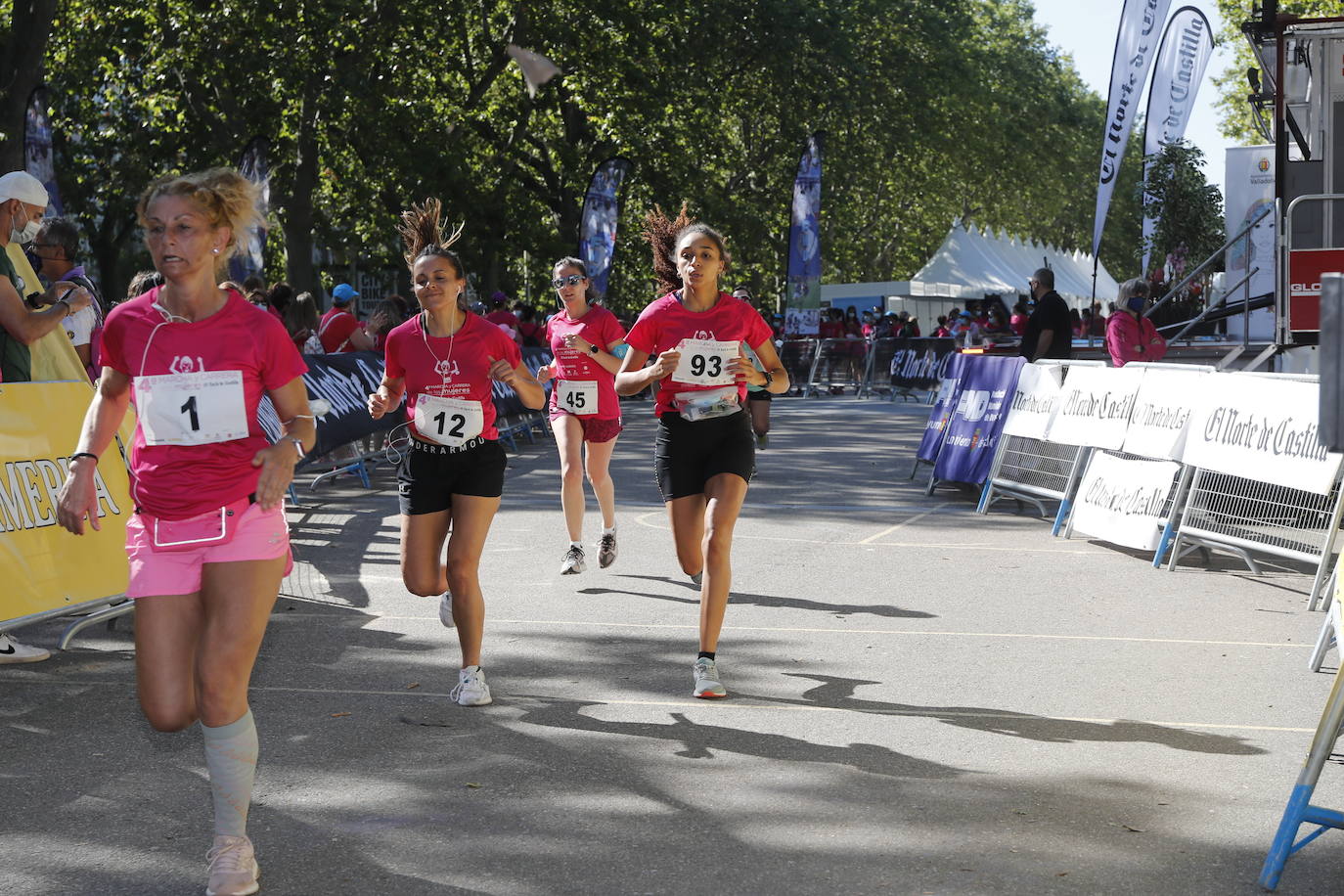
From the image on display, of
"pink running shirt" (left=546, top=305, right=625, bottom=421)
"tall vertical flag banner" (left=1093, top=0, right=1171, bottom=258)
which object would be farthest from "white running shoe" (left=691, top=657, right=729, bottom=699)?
"tall vertical flag banner" (left=1093, top=0, right=1171, bottom=258)

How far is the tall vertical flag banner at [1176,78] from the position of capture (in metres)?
28.3

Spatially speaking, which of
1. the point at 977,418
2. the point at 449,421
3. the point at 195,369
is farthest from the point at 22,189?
the point at 977,418

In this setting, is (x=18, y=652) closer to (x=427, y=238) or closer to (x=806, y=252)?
(x=427, y=238)

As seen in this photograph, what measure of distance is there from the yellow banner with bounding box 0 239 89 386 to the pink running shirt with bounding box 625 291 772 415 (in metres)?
3.00

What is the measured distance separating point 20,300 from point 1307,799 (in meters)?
6.18

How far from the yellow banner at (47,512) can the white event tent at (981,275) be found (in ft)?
107

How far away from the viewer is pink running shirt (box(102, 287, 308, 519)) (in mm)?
4246

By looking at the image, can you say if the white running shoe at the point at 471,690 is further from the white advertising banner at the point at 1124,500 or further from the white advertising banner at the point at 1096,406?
the white advertising banner at the point at 1096,406

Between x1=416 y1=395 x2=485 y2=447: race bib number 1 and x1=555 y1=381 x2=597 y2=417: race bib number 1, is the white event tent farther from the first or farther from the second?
x1=416 y1=395 x2=485 y2=447: race bib number 1

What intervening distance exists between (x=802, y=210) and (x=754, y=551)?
22763mm

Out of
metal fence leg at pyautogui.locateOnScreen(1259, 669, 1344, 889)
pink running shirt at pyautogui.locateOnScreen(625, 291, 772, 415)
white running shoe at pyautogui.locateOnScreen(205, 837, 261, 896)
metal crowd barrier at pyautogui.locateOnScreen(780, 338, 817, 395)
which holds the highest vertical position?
pink running shirt at pyautogui.locateOnScreen(625, 291, 772, 415)

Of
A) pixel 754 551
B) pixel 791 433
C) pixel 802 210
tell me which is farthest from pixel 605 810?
pixel 802 210

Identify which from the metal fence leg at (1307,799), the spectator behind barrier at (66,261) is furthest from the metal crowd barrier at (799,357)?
the metal fence leg at (1307,799)

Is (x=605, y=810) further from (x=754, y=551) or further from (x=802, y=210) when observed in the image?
(x=802, y=210)
